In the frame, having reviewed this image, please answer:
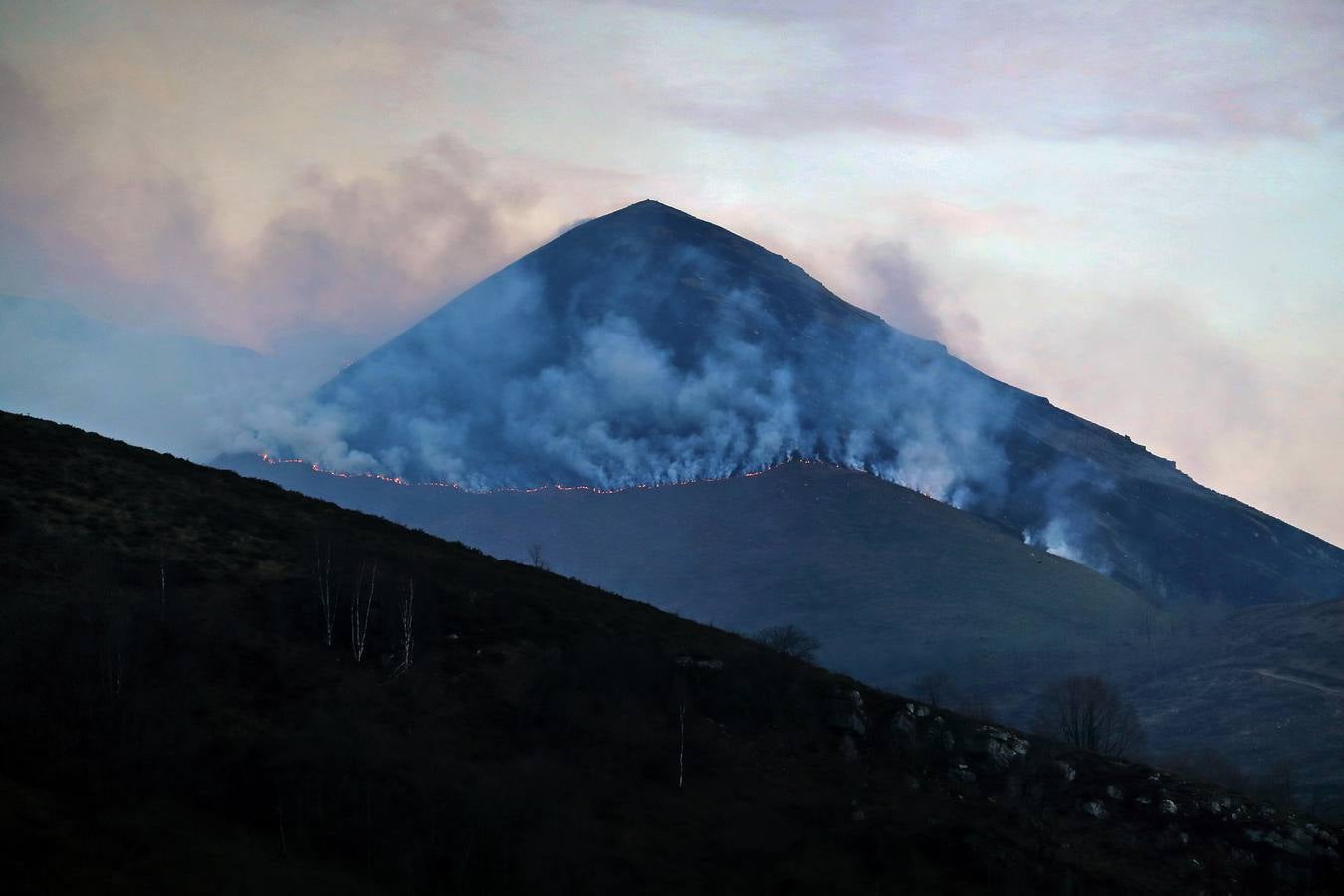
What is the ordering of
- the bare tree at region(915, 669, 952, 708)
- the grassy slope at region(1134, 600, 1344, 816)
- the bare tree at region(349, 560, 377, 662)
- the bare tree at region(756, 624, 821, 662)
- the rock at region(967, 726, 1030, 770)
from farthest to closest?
the bare tree at region(915, 669, 952, 708)
the grassy slope at region(1134, 600, 1344, 816)
the bare tree at region(756, 624, 821, 662)
the rock at region(967, 726, 1030, 770)
the bare tree at region(349, 560, 377, 662)

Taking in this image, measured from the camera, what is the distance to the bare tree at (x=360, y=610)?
60719 millimetres

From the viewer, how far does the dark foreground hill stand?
46688 millimetres

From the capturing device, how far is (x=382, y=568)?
6944 cm

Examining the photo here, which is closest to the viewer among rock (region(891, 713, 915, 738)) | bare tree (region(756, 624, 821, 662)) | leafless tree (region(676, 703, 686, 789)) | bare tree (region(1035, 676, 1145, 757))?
leafless tree (region(676, 703, 686, 789))

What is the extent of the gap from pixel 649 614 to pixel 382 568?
16.4m

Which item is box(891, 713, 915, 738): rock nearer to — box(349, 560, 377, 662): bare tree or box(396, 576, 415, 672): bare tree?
box(396, 576, 415, 672): bare tree

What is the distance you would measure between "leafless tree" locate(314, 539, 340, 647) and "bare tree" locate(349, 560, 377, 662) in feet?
2.98

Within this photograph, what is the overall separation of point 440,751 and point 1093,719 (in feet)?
245

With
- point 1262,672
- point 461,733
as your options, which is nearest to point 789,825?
point 461,733

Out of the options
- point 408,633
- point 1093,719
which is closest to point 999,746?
point 408,633

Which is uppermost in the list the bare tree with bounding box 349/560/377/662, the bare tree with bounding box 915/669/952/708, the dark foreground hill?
the bare tree with bounding box 915/669/952/708

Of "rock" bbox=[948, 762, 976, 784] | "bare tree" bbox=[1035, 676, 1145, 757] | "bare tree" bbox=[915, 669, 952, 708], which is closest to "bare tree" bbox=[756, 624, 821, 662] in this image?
"rock" bbox=[948, 762, 976, 784]

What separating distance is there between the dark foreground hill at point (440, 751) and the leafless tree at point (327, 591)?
533 mm

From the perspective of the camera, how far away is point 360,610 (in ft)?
211
